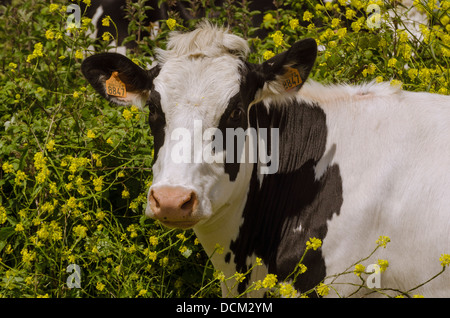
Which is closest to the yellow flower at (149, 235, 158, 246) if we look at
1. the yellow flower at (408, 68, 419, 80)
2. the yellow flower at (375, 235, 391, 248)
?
the yellow flower at (375, 235, 391, 248)

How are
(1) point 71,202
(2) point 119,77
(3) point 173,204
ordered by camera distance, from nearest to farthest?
(3) point 173,204
(2) point 119,77
(1) point 71,202

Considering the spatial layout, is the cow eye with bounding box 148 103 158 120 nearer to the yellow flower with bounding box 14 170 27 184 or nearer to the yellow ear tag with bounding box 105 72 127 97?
the yellow ear tag with bounding box 105 72 127 97

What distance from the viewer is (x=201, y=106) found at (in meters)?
4.20

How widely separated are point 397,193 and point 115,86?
1.98 meters

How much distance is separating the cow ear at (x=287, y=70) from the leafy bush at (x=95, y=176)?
64 centimetres

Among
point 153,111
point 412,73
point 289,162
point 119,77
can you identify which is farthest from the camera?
point 412,73

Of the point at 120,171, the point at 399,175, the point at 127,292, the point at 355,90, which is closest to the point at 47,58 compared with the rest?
the point at 120,171

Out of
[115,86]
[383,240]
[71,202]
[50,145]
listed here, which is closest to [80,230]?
[71,202]

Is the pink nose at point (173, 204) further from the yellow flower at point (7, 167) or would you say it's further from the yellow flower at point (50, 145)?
the yellow flower at point (7, 167)

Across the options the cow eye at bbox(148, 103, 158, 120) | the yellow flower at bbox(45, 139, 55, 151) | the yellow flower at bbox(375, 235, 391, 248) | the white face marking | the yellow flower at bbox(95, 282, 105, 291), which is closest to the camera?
the yellow flower at bbox(375, 235, 391, 248)

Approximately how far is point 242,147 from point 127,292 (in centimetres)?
132

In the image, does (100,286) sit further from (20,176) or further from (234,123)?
(234,123)

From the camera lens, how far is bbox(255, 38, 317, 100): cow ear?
450 cm

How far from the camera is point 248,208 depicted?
4.62 metres
